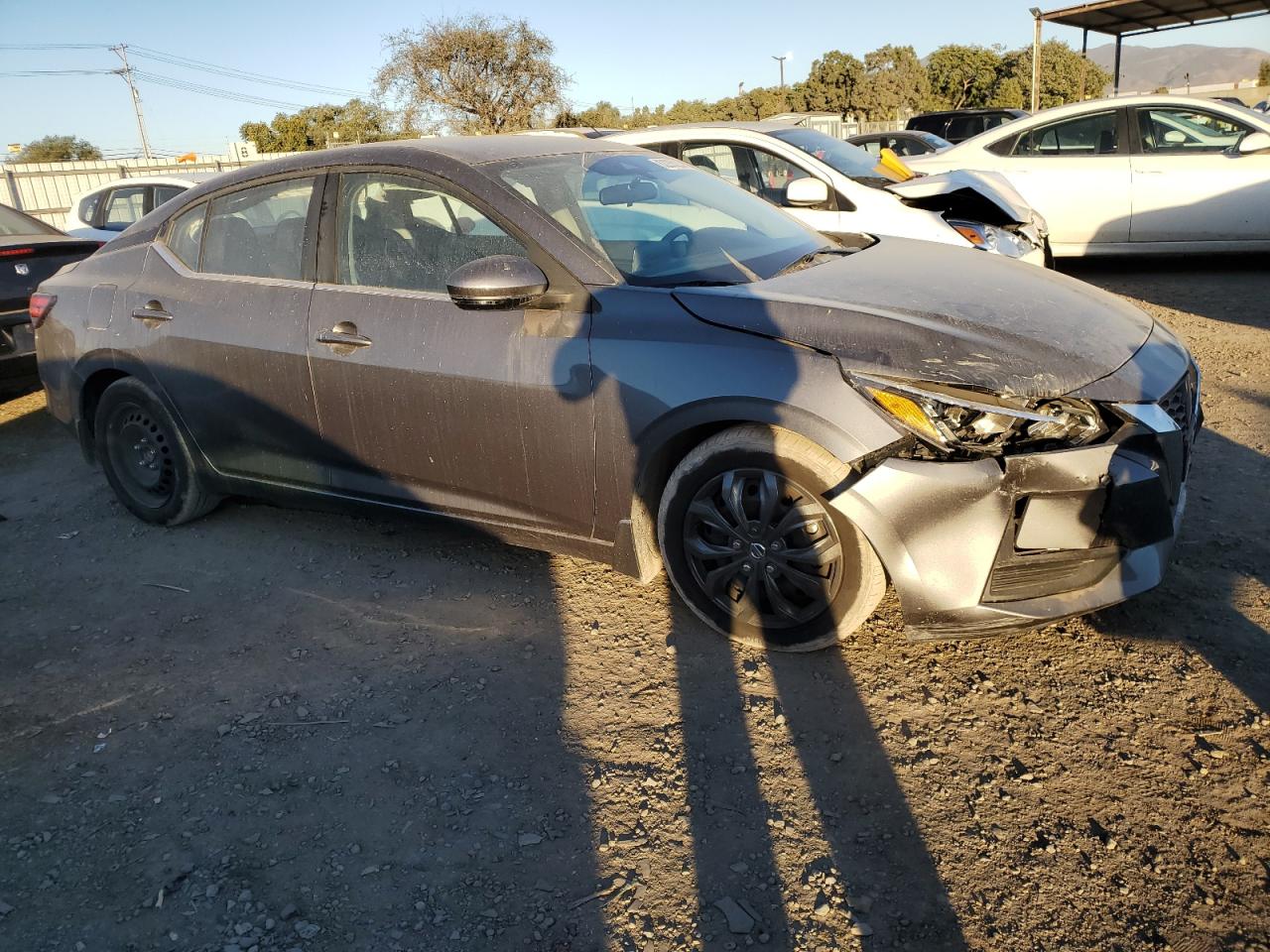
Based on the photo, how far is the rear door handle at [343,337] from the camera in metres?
3.66

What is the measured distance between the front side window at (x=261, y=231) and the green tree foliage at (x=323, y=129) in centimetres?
2786

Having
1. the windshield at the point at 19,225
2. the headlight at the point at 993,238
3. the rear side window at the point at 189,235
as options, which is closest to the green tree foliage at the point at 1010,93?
the headlight at the point at 993,238

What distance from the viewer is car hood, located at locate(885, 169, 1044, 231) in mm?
6859

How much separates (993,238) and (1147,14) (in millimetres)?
14884

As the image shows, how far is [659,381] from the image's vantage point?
3057mm

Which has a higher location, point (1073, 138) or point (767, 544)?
point (1073, 138)

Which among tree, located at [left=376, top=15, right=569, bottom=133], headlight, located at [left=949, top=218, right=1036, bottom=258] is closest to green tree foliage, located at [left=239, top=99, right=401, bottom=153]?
Result: tree, located at [left=376, top=15, right=569, bottom=133]

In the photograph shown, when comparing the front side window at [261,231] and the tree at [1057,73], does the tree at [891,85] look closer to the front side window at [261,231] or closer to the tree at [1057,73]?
the tree at [1057,73]

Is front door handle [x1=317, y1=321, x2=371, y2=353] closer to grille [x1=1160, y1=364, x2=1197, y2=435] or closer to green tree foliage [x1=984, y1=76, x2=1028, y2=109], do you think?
grille [x1=1160, y1=364, x2=1197, y2=435]

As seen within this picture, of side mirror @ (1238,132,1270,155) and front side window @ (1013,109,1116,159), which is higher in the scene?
front side window @ (1013,109,1116,159)

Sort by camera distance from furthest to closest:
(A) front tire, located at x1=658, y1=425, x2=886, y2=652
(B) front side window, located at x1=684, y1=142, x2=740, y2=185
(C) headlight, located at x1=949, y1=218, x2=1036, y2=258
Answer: (B) front side window, located at x1=684, y1=142, x2=740, y2=185
(C) headlight, located at x1=949, y1=218, x2=1036, y2=258
(A) front tire, located at x1=658, y1=425, x2=886, y2=652

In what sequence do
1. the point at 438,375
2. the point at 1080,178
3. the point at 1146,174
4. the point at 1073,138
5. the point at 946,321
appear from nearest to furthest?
the point at 946,321 < the point at 438,375 < the point at 1146,174 < the point at 1080,178 < the point at 1073,138

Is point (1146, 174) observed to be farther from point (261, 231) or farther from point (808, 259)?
point (261, 231)

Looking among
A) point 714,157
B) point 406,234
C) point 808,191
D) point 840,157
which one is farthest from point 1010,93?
point 406,234
